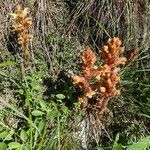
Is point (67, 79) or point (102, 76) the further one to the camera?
point (67, 79)

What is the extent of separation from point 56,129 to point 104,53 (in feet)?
2.41

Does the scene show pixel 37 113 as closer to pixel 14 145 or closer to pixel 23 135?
pixel 23 135

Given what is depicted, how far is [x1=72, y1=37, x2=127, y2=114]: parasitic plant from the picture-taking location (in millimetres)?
3514

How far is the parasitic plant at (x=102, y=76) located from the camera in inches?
138

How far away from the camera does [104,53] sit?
3.55 meters

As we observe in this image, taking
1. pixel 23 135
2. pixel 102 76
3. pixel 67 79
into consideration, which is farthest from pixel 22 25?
pixel 23 135

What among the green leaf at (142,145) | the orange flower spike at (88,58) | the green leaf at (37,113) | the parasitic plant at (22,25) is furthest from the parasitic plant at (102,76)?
the parasitic plant at (22,25)

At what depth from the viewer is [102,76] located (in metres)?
3.63

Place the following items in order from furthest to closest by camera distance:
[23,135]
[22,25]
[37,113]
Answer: [22,25]
[37,113]
[23,135]

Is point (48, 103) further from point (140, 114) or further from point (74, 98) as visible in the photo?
point (140, 114)

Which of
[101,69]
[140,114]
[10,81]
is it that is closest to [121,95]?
[140,114]

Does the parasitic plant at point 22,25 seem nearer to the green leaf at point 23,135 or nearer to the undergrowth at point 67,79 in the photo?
the undergrowth at point 67,79

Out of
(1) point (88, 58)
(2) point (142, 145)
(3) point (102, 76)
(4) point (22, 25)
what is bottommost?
(2) point (142, 145)

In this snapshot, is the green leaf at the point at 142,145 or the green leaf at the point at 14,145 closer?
the green leaf at the point at 142,145
